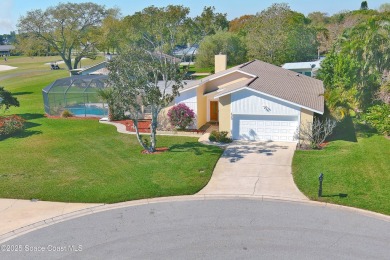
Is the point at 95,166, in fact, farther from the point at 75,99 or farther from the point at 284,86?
the point at 75,99

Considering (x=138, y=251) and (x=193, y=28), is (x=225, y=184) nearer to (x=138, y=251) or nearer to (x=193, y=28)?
(x=138, y=251)

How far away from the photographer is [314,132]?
21438 mm

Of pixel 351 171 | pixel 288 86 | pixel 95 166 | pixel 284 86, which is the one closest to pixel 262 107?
pixel 284 86

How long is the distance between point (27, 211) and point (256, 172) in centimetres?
985

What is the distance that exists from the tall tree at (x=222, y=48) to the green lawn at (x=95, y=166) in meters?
36.0

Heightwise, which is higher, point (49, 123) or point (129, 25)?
point (129, 25)

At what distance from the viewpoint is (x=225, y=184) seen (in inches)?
634

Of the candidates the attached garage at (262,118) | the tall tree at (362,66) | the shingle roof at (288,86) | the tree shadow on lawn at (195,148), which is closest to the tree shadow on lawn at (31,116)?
the tree shadow on lawn at (195,148)

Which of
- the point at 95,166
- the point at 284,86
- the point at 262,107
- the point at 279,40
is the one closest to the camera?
the point at 95,166

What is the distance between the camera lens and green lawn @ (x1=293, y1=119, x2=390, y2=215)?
14.4 m

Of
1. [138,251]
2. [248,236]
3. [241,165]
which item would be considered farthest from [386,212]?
[138,251]

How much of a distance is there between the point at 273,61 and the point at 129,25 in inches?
1176

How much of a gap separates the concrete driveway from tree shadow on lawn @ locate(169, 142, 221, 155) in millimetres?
710

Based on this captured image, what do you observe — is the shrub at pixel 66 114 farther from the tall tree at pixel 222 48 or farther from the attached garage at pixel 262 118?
the tall tree at pixel 222 48
